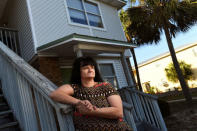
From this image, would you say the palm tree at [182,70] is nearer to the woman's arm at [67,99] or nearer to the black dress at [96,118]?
the black dress at [96,118]

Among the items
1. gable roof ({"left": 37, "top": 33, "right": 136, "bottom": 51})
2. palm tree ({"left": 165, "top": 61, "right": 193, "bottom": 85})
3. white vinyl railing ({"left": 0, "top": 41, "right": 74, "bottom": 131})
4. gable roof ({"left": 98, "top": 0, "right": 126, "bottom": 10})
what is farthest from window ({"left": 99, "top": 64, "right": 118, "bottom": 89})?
palm tree ({"left": 165, "top": 61, "right": 193, "bottom": 85})

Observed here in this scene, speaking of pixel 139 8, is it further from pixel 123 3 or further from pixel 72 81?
pixel 72 81

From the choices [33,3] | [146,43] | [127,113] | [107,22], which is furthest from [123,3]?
[127,113]

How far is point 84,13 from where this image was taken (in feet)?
26.6

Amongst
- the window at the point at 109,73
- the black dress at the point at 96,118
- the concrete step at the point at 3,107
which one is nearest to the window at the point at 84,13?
the window at the point at 109,73

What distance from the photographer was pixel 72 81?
173cm

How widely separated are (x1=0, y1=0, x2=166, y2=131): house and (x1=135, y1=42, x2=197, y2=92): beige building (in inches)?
468

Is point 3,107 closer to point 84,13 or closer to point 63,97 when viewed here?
point 63,97

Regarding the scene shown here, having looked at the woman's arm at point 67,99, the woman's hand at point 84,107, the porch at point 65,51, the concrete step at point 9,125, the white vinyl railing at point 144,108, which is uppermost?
the porch at point 65,51

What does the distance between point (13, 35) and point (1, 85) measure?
477cm

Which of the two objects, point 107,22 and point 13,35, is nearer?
point 13,35

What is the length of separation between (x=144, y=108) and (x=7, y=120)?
3862mm

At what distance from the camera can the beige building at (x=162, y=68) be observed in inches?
710

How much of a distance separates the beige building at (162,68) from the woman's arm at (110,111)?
19.2 metres
